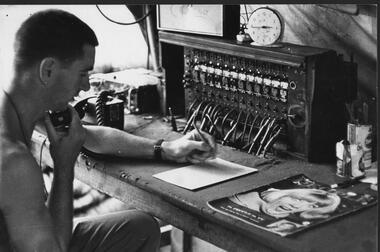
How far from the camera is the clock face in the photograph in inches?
105

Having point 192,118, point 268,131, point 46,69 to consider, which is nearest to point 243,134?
point 268,131

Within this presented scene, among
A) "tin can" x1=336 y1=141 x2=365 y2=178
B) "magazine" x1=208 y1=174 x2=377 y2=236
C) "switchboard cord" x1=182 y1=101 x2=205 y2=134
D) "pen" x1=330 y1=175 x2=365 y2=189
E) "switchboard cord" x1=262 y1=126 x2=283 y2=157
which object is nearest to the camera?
"magazine" x1=208 y1=174 x2=377 y2=236

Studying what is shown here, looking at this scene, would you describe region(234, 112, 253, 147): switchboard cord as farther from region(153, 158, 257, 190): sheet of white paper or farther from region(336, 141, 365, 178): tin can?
region(336, 141, 365, 178): tin can

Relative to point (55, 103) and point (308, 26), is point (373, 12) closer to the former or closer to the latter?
point (308, 26)

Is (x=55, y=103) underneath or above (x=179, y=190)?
above

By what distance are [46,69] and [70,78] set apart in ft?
0.37

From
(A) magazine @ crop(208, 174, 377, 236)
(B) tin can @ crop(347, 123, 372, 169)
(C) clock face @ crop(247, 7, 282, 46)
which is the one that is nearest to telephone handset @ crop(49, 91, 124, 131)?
(C) clock face @ crop(247, 7, 282, 46)

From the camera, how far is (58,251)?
1.94 m

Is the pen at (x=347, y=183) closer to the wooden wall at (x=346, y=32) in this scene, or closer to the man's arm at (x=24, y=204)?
the wooden wall at (x=346, y=32)

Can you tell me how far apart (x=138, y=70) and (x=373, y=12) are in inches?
62.2

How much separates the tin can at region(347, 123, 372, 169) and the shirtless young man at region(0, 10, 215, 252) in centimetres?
57

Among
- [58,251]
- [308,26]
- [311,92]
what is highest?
[308,26]

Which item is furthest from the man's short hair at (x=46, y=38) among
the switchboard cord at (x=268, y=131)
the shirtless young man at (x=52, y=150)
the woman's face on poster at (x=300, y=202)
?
the switchboard cord at (x=268, y=131)

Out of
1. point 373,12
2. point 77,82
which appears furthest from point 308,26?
point 77,82
